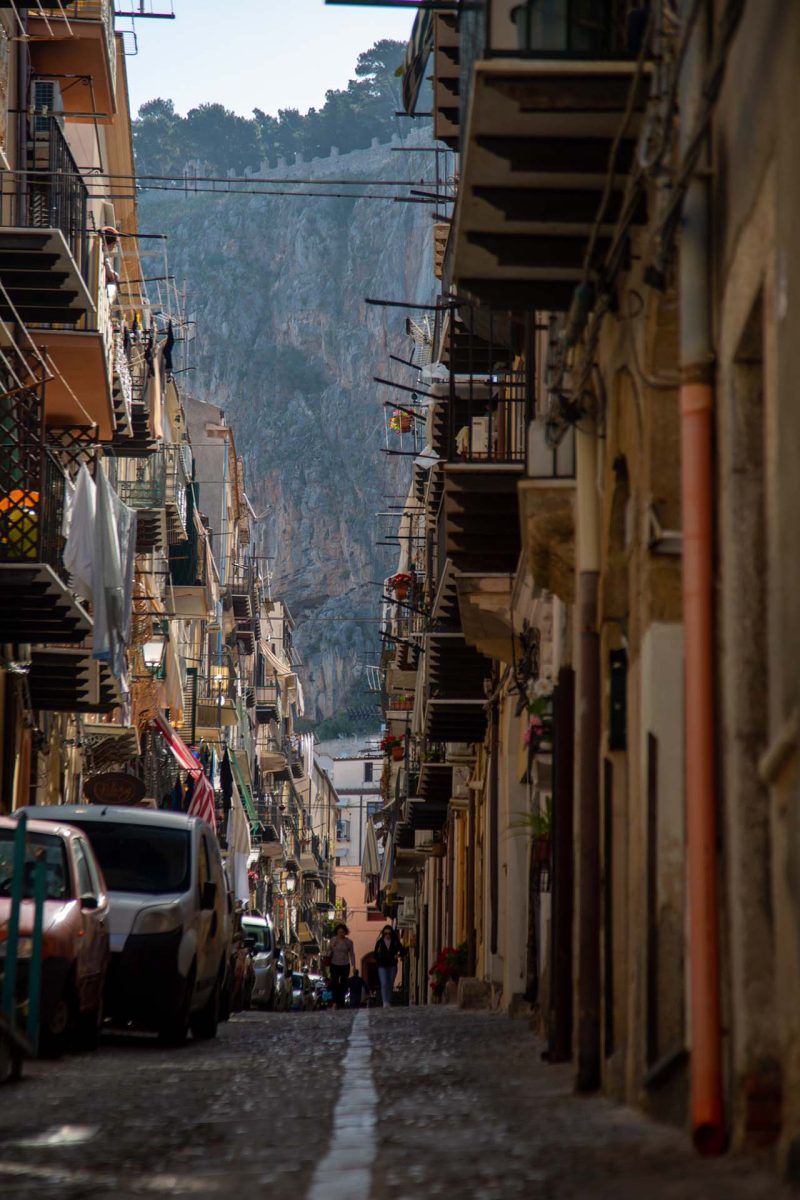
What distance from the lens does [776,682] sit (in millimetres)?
6934

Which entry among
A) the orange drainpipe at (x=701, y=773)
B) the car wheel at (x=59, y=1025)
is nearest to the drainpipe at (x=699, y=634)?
the orange drainpipe at (x=701, y=773)

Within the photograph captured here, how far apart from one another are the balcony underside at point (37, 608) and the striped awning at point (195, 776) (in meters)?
14.4

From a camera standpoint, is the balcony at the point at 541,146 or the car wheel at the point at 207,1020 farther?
the car wheel at the point at 207,1020

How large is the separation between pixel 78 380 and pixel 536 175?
54.7ft

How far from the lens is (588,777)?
37.8 ft

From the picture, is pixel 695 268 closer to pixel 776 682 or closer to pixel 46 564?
pixel 776 682

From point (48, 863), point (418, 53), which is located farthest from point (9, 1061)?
point (418, 53)

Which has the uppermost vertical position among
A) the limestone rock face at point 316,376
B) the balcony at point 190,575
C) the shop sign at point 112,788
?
the limestone rock face at point 316,376

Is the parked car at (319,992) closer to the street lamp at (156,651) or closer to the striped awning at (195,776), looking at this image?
the street lamp at (156,651)

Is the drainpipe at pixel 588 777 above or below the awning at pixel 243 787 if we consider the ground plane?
below

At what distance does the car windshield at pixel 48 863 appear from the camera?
1406cm

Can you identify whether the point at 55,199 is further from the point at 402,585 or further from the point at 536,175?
the point at 402,585

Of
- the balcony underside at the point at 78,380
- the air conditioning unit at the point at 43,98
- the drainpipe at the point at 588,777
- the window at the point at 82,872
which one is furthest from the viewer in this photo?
the air conditioning unit at the point at 43,98

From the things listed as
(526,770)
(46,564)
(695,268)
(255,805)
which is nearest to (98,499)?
(46,564)
